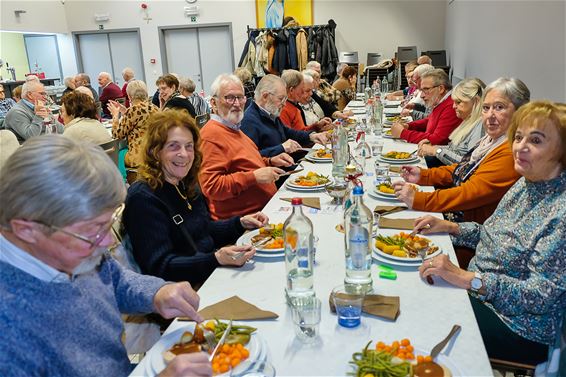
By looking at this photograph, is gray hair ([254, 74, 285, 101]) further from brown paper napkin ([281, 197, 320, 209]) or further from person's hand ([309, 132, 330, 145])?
brown paper napkin ([281, 197, 320, 209])

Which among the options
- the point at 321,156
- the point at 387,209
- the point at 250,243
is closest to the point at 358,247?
the point at 250,243

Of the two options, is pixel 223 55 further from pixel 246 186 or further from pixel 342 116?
pixel 246 186

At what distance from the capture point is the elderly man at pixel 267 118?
343cm

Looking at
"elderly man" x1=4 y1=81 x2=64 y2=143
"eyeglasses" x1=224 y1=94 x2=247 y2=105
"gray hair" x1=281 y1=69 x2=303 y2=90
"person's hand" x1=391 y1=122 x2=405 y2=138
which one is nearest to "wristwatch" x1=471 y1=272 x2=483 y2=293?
"eyeglasses" x1=224 y1=94 x2=247 y2=105

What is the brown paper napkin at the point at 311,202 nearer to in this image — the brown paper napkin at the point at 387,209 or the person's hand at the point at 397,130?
the brown paper napkin at the point at 387,209

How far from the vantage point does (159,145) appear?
6.09 ft

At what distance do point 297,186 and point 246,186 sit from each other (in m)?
0.30

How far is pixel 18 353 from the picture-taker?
92 cm

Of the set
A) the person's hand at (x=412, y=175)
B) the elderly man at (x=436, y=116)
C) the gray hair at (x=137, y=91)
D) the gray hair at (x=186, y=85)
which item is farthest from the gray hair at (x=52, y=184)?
the gray hair at (x=186, y=85)

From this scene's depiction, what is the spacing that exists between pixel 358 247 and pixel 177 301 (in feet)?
1.94

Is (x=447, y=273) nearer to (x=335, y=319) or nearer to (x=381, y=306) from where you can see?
(x=381, y=306)

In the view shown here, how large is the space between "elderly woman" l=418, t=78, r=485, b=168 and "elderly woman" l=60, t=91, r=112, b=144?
2922 millimetres

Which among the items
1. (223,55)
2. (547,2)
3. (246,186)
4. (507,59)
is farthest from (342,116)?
(223,55)

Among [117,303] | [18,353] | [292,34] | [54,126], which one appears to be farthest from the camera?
[292,34]
